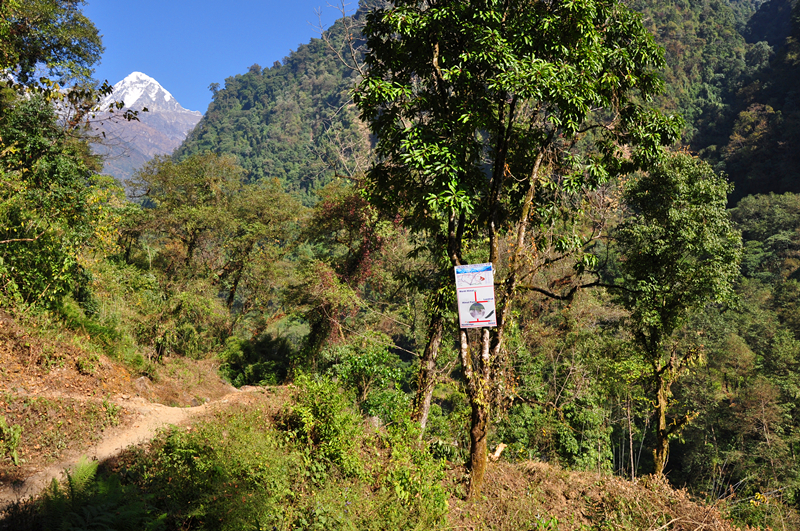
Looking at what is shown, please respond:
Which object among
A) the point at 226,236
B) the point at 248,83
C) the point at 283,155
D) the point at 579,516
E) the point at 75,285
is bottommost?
the point at 579,516

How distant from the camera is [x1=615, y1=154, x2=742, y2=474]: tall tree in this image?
29.9ft

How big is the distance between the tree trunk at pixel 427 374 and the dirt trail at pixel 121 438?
2.71m

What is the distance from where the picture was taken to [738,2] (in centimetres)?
12381

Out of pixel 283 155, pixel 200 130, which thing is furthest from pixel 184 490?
pixel 200 130

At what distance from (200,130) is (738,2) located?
163m

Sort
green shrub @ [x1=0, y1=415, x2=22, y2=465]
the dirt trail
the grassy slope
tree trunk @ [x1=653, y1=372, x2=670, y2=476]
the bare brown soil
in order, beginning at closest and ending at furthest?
1. the grassy slope
2. the dirt trail
3. green shrub @ [x1=0, y1=415, x2=22, y2=465]
4. the bare brown soil
5. tree trunk @ [x1=653, y1=372, x2=670, y2=476]

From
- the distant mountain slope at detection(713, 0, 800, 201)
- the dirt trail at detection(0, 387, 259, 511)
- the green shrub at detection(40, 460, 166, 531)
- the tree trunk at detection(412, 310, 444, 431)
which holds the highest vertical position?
the distant mountain slope at detection(713, 0, 800, 201)

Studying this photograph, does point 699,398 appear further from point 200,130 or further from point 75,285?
point 200,130

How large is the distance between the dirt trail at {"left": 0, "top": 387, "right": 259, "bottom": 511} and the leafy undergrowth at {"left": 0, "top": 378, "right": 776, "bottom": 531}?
566 mm

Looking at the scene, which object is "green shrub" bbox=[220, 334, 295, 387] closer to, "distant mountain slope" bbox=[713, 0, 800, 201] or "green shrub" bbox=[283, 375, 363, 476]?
"green shrub" bbox=[283, 375, 363, 476]

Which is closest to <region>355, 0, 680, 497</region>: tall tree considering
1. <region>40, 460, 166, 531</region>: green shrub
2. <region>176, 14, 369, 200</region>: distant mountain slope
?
<region>40, 460, 166, 531</region>: green shrub

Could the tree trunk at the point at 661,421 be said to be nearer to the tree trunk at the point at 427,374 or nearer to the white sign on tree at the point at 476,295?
the tree trunk at the point at 427,374

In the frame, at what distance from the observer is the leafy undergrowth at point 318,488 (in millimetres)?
3738

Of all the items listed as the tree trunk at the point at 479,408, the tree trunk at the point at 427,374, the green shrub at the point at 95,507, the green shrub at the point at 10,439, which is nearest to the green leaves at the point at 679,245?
the tree trunk at the point at 427,374
